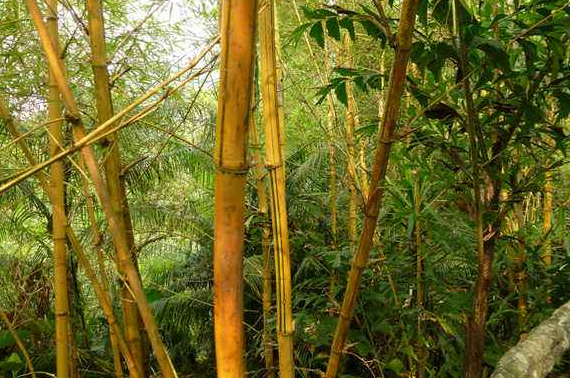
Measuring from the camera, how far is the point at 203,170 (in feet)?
9.71

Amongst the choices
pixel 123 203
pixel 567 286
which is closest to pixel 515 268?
pixel 567 286

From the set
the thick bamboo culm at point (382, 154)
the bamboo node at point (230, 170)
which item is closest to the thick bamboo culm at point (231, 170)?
the bamboo node at point (230, 170)

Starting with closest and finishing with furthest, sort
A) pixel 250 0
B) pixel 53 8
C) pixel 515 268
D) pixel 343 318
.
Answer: pixel 250 0, pixel 343 318, pixel 53 8, pixel 515 268

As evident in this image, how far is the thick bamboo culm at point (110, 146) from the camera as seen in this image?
97 cm

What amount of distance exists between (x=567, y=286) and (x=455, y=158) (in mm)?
1184

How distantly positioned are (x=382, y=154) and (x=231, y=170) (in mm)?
380

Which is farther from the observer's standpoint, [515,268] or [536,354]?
[515,268]

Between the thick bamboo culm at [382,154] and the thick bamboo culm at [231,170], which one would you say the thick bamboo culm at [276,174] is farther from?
the thick bamboo culm at [231,170]

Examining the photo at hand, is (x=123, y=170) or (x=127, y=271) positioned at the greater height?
(x=123, y=170)

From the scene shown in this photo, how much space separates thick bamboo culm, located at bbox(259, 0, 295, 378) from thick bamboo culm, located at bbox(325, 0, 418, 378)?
13 centimetres

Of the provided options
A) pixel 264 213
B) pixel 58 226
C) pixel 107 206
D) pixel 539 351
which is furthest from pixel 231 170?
pixel 539 351

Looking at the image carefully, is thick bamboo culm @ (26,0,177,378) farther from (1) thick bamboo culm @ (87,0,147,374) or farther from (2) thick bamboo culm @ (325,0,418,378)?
(2) thick bamboo culm @ (325,0,418,378)

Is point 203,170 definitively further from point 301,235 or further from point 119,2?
point 119,2

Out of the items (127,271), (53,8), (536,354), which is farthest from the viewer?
(536,354)
